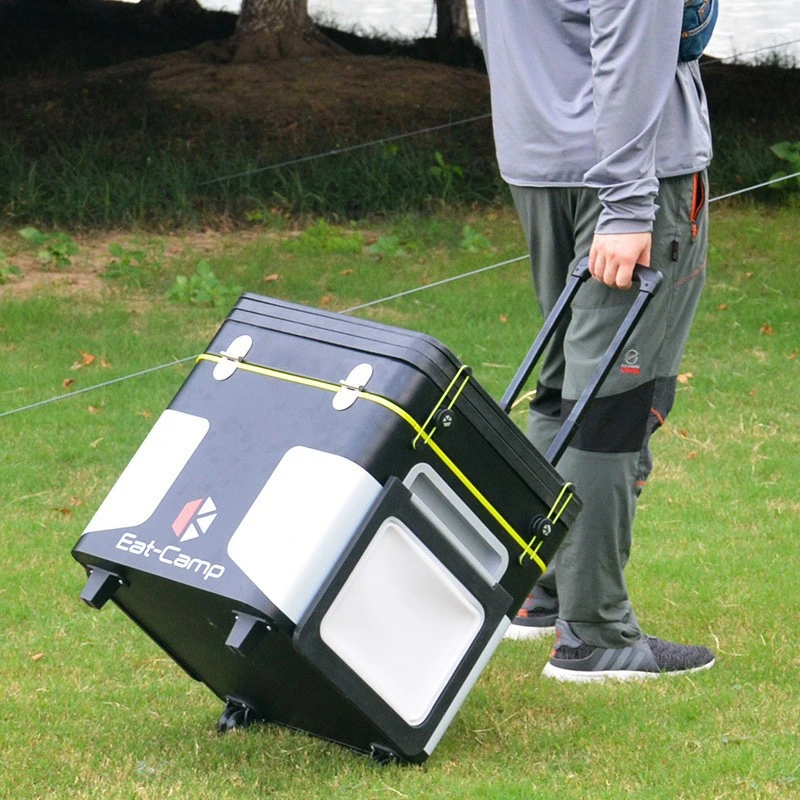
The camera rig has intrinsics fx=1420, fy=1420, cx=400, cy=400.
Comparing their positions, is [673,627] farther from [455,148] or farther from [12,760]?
[455,148]

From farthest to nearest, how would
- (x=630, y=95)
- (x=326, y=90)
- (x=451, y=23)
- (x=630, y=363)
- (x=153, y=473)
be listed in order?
(x=451, y=23) → (x=326, y=90) → (x=630, y=363) → (x=630, y=95) → (x=153, y=473)

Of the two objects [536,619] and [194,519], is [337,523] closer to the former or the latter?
[194,519]

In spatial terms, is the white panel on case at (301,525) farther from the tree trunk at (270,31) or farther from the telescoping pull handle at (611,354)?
the tree trunk at (270,31)

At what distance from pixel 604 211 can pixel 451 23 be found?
1084 cm

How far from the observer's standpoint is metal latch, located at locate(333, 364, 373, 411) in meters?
2.58

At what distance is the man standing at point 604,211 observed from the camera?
288 cm

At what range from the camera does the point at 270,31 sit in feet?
38.2

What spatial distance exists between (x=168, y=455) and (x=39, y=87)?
9403mm

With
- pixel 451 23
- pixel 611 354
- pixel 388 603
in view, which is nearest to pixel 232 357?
pixel 388 603

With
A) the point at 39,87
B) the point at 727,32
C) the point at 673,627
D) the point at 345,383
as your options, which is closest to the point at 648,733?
the point at 673,627

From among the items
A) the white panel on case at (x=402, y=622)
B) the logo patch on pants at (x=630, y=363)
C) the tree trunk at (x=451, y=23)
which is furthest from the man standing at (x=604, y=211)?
the tree trunk at (x=451, y=23)

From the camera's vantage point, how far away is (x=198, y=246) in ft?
28.4

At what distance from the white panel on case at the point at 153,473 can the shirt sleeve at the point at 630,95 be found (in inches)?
37.2

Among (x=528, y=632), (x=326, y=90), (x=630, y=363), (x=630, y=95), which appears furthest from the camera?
(x=326, y=90)
